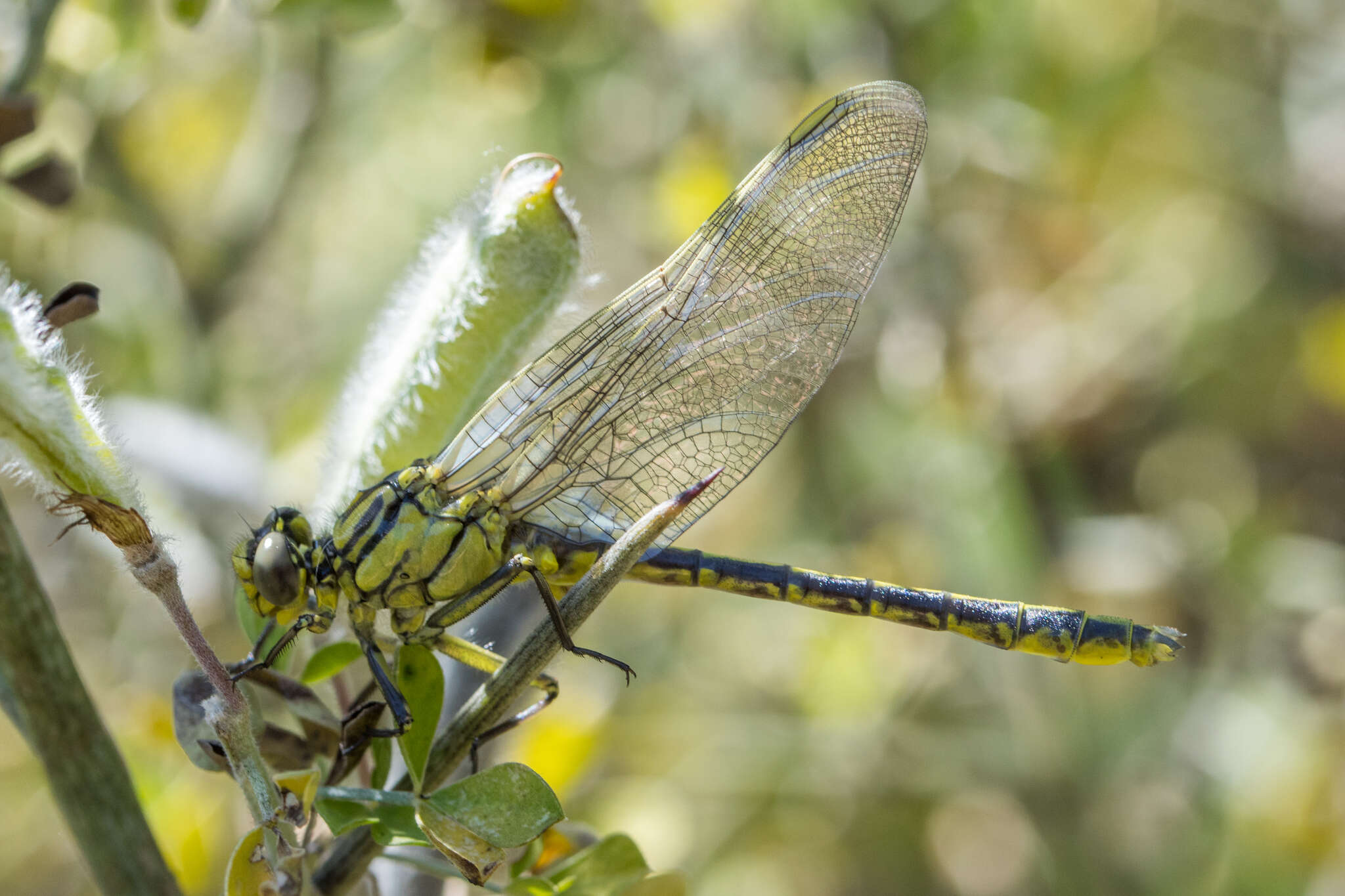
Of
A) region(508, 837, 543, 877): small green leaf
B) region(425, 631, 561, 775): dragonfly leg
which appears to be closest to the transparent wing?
region(425, 631, 561, 775): dragonfly leg

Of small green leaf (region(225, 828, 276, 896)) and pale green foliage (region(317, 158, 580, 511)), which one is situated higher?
pale green foliage (region(317, 158, 580, 511))

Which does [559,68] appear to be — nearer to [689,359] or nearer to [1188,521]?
[689,359]

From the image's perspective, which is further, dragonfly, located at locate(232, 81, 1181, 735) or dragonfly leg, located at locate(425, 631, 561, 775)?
dragonfly, located at locate(232, 81, 1181, 735)

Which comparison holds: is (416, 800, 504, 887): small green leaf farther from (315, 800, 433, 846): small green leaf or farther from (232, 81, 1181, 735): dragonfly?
(232, 81, 1181, 735): dragonfly

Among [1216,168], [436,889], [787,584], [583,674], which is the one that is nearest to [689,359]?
[787,584]

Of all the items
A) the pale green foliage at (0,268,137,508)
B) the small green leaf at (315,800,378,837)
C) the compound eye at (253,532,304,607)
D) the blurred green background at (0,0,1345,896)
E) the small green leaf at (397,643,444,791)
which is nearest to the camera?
the pale green foliage at (0,268,137,508)

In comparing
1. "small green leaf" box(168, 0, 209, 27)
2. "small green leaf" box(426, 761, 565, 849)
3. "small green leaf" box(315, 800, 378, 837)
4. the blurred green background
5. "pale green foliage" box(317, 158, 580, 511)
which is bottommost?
"small green leaf" box(315, 800, 378, 837)

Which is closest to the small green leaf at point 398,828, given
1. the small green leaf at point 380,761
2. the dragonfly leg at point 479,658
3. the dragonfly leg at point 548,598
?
the small green leaf at point 380,761
